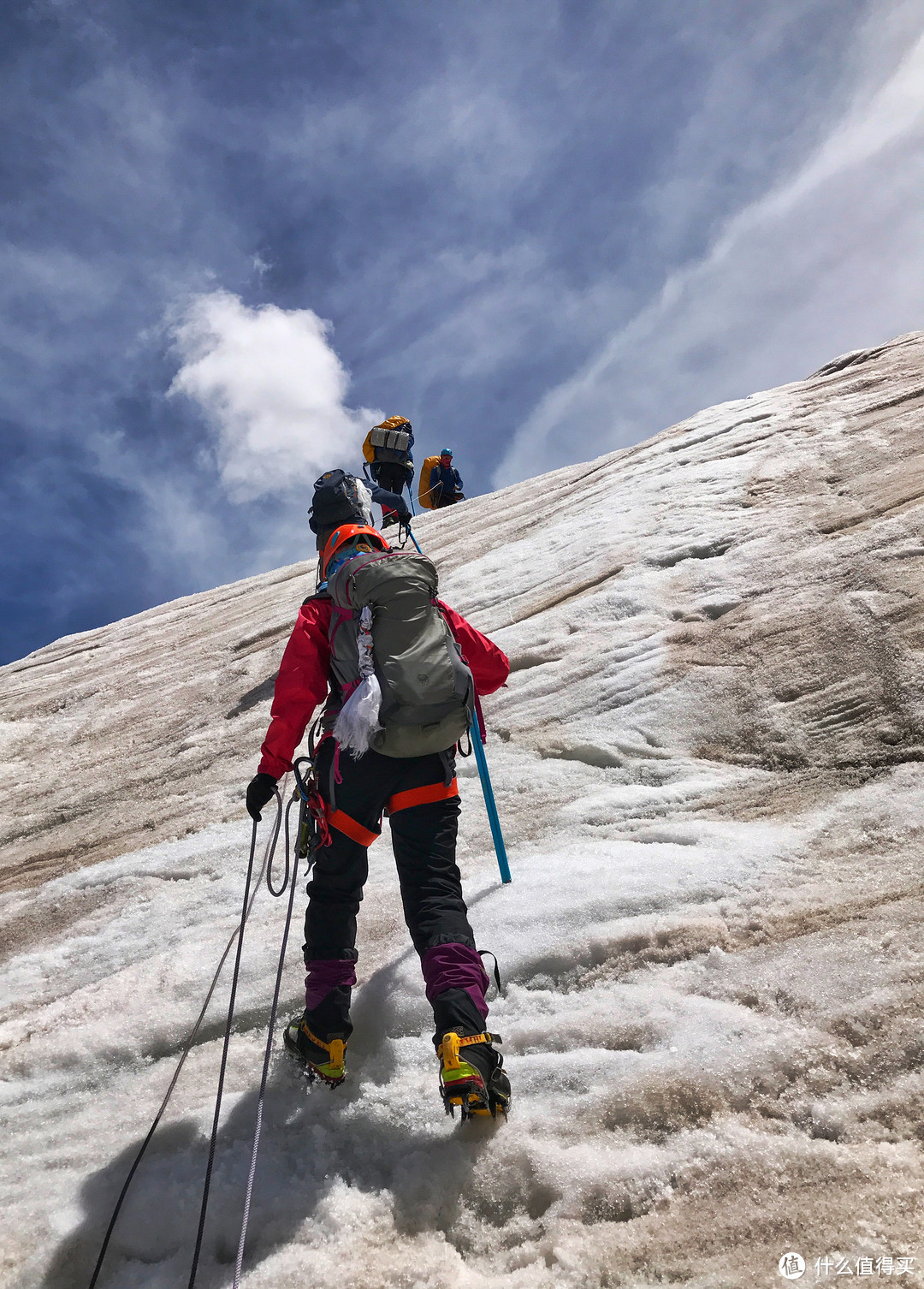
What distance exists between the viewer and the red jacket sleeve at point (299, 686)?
347cm

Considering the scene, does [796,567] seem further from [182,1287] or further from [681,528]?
[182,1287]

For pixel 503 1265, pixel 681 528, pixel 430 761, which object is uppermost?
pixel 681 528

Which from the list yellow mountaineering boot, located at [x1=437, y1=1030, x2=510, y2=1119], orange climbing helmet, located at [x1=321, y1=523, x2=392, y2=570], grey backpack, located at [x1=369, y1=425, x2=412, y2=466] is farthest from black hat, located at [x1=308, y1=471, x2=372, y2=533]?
grey backpack, located at [x1=369, y1=425, x2=412, y2=466]

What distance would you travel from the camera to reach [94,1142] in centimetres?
337

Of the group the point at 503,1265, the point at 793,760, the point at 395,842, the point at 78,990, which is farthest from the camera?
the point at 793,760

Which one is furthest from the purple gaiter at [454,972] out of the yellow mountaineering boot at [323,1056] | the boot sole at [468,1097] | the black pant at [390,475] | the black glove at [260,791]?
the black pant at [390,475]

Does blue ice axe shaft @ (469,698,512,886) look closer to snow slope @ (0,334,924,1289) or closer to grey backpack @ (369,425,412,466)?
snow slope @ (0,334,924,1289)

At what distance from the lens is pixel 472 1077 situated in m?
2.72

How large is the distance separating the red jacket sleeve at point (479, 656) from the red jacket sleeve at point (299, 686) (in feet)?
2.35

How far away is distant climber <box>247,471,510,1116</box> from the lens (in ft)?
10.9

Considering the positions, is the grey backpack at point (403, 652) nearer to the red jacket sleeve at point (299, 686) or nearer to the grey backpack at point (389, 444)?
the red jacket sleeve at point (299, 686)

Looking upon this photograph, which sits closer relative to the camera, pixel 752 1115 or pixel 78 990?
pixel 752 1115

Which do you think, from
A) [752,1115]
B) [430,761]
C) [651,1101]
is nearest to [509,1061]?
[651,1101]

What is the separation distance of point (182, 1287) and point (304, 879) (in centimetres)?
277
